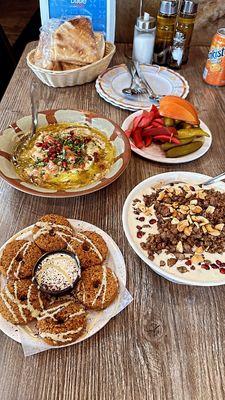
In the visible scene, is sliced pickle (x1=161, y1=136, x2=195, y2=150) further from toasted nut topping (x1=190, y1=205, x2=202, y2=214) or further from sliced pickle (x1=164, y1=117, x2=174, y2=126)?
toasted nut topping (x1=190, y1=205, x2=202, y2=214)

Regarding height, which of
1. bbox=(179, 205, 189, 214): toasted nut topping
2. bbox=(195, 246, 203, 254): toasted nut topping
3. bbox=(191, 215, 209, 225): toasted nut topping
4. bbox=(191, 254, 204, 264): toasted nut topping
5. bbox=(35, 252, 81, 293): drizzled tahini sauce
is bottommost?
bbox=(191, 254, 204, 264): toasted nut topping

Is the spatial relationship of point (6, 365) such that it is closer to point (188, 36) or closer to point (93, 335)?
point (93, 335)

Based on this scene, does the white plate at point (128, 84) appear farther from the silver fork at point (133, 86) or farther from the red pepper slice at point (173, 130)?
the red pepper slice at point (173, 130)

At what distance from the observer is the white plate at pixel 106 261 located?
0.67m

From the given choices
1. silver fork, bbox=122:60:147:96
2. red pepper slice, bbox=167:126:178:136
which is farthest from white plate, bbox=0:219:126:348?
silver fork, bbox=122:60:147:96

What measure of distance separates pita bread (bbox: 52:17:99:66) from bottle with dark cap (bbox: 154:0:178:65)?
1.01 feet

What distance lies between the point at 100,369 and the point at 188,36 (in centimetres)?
139

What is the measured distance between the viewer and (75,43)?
136 cm

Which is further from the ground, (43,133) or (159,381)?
(43,133)

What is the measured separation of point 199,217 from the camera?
33.3 inches

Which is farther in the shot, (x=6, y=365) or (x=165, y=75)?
(x=165, y=75)

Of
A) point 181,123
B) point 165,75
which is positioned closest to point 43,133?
point 181,123

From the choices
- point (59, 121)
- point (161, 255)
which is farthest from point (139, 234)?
point (59, 121)

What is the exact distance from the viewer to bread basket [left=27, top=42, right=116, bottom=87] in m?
1.34
